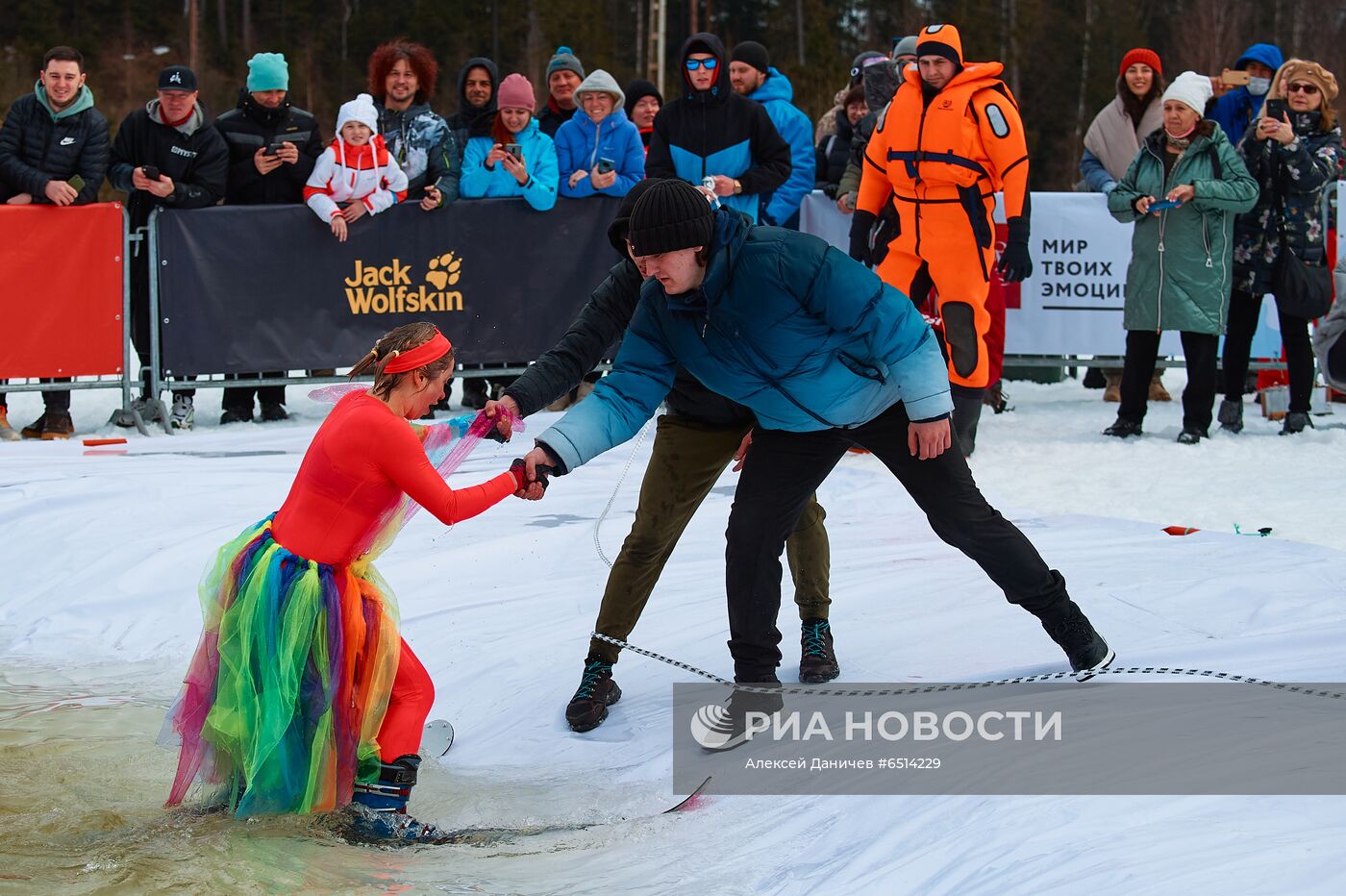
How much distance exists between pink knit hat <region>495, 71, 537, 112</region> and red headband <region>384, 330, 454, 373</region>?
5848 mm

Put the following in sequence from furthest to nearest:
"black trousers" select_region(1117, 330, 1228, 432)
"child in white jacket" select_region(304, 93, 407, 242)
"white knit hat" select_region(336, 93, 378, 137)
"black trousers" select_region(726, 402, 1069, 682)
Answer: "child in white jacket" select_region(304, 93, 407, 242) → "white knit hat" select_region(336, 93, 378, 137) → "black trousers" select_region(1117, 330, 1228, 432) → "black trousers" select_region(726, 402, 1069, 682)

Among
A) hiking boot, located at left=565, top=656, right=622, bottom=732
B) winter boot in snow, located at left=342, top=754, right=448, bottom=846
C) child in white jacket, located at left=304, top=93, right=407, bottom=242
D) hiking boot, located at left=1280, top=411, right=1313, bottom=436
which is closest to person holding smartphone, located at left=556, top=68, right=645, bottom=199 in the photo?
child in white jacket, located at left=304, top=93, right=407, bottom=242

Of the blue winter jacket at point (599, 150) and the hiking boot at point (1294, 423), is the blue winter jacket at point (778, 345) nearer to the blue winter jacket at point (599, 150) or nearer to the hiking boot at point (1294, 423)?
the hiking boot at point (1294, 423)

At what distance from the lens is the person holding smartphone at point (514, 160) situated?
31.4 ft

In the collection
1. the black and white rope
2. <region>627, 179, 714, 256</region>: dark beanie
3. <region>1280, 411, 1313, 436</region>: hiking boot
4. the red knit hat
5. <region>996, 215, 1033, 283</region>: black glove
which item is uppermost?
the red knit hat

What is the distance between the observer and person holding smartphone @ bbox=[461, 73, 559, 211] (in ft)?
31.4

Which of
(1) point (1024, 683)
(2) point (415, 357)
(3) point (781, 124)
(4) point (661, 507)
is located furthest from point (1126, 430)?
(2) point (415, 357)

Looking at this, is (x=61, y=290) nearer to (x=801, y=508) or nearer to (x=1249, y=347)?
(x=801, y=508)

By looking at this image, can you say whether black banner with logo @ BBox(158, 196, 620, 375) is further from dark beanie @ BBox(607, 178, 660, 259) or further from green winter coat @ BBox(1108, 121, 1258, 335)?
dark beanie @ BBox(607, 178, 660, 259)

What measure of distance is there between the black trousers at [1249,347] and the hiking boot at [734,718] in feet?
18.5

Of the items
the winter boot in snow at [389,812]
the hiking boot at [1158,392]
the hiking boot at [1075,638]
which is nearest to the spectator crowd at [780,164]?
the hiking boot at [1158,392]

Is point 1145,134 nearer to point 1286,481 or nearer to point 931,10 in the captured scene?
point 1286,481

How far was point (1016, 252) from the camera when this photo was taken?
7.52 metres

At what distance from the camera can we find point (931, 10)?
4294 cm
